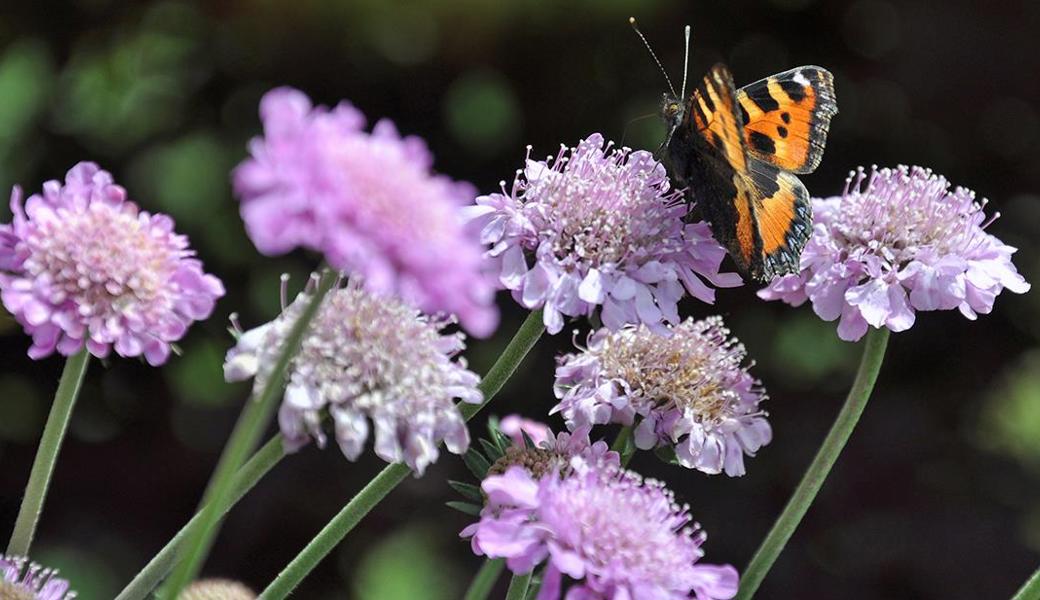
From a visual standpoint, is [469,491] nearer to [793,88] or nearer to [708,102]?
[708,102]

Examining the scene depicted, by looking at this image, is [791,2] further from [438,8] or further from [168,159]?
[168,159]

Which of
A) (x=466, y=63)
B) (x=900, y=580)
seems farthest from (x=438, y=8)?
(x=900, y=580)

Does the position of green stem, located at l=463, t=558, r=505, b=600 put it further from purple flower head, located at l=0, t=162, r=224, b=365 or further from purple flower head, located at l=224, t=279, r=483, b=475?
purple flower head, located at l=0, t=162, r=224, b=365

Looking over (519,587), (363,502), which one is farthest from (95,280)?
(519,587)

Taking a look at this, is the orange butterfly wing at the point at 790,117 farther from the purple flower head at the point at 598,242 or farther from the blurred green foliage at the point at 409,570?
the blurred green foliage at the point at 409,570

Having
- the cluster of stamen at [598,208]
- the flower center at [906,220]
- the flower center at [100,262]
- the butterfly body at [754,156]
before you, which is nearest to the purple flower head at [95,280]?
the flower center at [100,262]

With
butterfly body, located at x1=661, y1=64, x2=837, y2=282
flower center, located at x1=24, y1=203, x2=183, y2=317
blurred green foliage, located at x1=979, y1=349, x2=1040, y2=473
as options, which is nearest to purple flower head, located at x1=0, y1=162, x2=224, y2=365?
flower center, located at x1=24, y1=203, x2=183, y2=317

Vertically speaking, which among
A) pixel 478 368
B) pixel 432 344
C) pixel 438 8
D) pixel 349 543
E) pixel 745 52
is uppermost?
pixel 432 344
